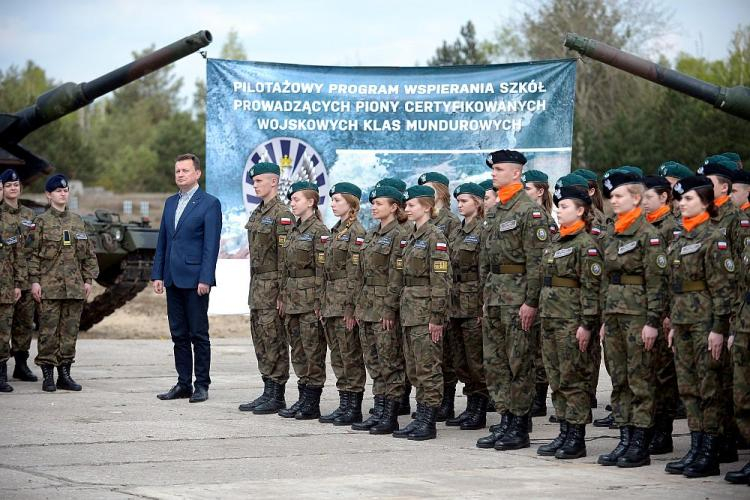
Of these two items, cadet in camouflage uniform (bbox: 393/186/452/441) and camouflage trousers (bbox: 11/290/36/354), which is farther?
camouflage trousers (bbox: 11/290/36/354)

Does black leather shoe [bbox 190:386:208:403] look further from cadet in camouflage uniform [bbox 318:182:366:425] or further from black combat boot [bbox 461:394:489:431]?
black combat boot [bbox 461:394:489:431]

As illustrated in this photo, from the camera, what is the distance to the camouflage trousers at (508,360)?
29.7 feet

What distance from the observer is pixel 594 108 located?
4384 cm

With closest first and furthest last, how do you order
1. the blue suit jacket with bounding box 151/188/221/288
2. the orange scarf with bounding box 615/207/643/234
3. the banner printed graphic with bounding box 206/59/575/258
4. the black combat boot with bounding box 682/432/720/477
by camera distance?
1. the black combat boot with bounding box 682/432/720/477
2. the orange scarf with bounding box 615/207/643/234
3. the blue suit jacket with bounding box 151/188/221/288
4. the banner printed graphic with bounding box 206/59/575/258

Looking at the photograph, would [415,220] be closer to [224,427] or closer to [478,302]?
[478,302]

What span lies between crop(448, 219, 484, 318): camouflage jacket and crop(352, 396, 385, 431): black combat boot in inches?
35.7

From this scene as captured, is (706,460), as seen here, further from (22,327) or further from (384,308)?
(22,327)

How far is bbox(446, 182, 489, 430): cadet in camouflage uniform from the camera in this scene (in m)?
10.2

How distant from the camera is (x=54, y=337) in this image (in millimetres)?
11688

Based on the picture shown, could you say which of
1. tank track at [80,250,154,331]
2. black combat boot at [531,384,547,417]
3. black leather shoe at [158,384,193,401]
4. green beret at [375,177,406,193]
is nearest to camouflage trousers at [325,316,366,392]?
green beret at [375,177,406,193]

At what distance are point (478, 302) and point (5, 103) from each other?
40.2 meters

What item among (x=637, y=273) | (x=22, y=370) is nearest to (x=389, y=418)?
(x=637, y=273)

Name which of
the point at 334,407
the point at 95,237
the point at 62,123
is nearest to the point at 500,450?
the point at 334,407

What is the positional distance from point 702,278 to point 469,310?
250 cm
